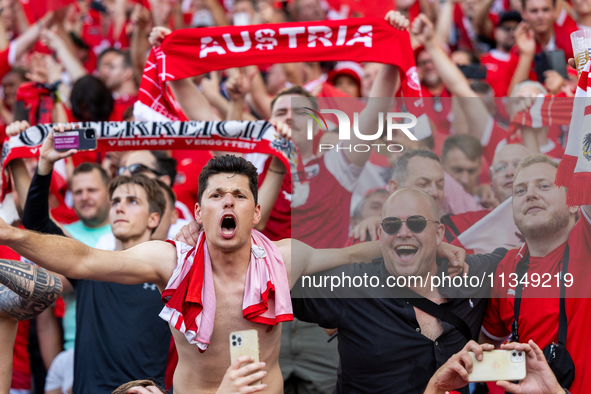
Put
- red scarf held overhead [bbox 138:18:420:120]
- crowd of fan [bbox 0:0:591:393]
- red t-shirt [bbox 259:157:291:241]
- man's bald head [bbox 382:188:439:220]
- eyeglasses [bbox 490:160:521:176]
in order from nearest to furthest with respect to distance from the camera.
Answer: man's bald head [bbox 382:188:439:220], eyeglasses [bbox 490:160:521:176], crowd of fan [bbox 0:0:591:393], red scarf held overhead [bbox 138:18:420:120], red t-shirt [bbox 259:157:291:241]

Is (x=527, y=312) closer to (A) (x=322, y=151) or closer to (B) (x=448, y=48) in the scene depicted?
(A) (x=322, y=151)

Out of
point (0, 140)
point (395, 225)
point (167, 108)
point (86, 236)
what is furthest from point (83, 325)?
point (0, 140)

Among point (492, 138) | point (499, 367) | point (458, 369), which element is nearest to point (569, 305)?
point (499, 367)

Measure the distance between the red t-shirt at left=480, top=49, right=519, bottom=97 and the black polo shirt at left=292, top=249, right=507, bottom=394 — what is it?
3.58 metres

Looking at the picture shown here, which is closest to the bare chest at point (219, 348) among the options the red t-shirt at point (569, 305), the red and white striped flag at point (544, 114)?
the red t-shirt at point (569, 305)

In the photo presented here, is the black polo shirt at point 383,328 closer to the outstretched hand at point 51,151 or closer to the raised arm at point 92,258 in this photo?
the raised arm at point 92,258

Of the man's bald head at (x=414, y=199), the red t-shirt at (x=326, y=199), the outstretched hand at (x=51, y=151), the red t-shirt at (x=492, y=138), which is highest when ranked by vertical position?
the red t-shirt at (x=492, y=138)

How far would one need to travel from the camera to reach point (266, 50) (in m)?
4.58

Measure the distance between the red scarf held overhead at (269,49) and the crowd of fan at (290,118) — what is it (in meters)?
0.18

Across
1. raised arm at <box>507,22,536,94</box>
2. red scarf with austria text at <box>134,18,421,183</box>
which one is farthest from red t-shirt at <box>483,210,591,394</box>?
raised arm at <box>507,22,536,94</box>

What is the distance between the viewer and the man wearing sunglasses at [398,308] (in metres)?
3.48

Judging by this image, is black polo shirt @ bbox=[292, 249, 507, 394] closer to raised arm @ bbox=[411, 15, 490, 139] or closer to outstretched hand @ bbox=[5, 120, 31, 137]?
raised arm @ bbox=[411, 15, 490, 139]

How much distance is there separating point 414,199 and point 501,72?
3.90 meters

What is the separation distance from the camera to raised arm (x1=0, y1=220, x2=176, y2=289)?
2822 millimetres
